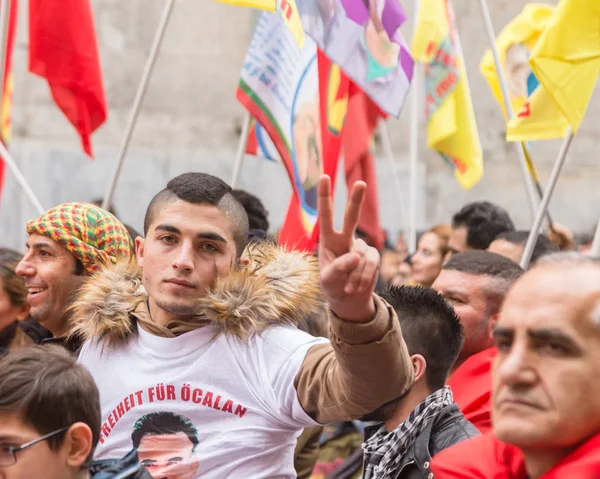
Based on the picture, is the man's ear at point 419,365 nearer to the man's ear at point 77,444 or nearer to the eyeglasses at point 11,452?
the man's ear at point 77,444

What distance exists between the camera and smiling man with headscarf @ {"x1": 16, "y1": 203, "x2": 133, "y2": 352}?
431 centimetres

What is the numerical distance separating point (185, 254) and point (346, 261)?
0.92 meters

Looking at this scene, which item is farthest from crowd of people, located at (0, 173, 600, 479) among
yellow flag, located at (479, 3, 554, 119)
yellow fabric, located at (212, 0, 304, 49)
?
yellow flag, located at (479, 3, 554, 119)

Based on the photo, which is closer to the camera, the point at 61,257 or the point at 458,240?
the point at 61,257

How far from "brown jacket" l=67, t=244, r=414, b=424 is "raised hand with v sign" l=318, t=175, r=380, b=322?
0.24 ft

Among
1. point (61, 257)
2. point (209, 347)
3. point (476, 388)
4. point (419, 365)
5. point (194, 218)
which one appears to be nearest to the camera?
point (209, 347)

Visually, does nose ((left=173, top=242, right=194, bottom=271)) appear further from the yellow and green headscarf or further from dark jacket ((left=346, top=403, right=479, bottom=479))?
the yellow and green headscarf

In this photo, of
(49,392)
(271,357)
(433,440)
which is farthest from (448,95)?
(49,392)

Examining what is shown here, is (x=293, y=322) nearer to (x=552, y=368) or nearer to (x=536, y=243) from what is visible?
(x=552, y=368)

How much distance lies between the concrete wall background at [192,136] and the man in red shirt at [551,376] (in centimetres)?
1028

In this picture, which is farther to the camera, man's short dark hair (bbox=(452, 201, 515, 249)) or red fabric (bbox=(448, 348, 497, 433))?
man's short dark hair (bbox=(452, 201, 515, 249))

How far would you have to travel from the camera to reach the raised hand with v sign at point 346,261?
2.53m

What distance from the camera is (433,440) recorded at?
3318mm

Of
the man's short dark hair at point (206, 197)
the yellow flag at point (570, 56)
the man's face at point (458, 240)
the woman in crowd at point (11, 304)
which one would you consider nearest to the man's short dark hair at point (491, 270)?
the yellow flag at point (570, 56)
